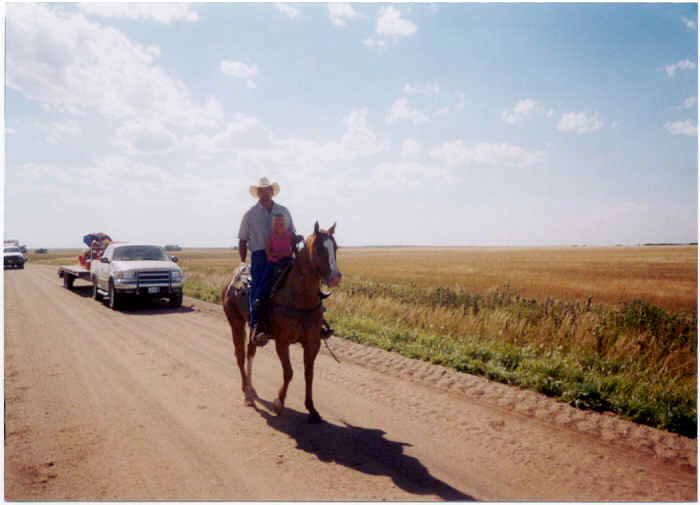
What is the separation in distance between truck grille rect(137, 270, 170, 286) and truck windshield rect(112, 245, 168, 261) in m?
1.44

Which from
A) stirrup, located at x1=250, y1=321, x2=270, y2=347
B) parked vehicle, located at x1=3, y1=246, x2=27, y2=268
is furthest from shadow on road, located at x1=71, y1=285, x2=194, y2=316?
parked vehicle, located at x1=3, y1=246, x2=27, y2=268

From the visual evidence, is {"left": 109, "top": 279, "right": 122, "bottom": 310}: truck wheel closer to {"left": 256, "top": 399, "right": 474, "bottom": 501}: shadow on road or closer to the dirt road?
the dirt road

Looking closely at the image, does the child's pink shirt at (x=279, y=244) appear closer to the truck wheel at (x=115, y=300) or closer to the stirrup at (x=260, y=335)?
the stirrup at (x=260, y=335)

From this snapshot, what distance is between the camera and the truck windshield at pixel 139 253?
48.1 feet

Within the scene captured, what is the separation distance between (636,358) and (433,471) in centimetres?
581

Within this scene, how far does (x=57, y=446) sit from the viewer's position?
4008 mm

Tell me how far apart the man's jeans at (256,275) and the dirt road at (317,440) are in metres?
1.35

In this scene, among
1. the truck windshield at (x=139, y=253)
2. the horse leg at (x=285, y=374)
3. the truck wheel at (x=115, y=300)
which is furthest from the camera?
the truck windshield at (x=139, y=253)

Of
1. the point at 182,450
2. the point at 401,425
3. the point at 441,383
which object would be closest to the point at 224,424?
the point at 182,450

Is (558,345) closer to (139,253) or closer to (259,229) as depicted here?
(259,229)

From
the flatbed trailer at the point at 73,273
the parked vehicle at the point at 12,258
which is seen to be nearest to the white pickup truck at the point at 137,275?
the flatbed trailer at the point at 73,273

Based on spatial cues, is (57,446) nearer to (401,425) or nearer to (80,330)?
(401,425)

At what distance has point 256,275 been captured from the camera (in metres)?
5.35

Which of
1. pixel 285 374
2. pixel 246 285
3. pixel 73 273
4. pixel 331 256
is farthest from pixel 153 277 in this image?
pixel 331 256
